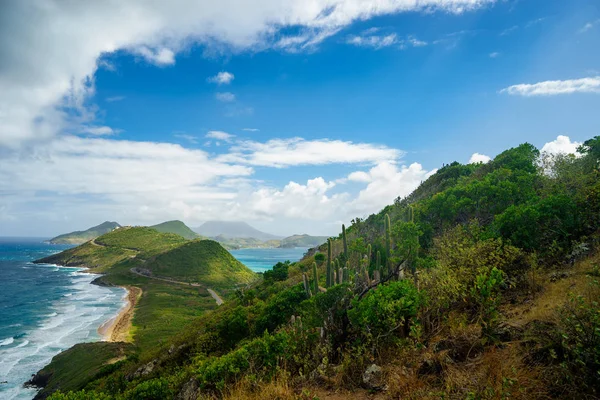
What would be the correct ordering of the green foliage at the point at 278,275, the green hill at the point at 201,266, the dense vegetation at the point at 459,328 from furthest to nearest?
1. the green hill at the point at 201,266
2. the green foliage at the point at 278,275
3. the dense vegetation at the point at 459,328

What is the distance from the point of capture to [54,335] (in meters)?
68.1

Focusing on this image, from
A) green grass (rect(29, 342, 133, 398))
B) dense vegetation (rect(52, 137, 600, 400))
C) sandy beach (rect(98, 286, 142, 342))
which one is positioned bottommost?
sandy beach (rect(98, 286, 142, 342))

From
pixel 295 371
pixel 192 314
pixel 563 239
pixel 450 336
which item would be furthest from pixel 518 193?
pixel 192 314

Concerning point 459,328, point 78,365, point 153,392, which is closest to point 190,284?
point 78,365

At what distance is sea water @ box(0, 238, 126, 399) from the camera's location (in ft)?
170

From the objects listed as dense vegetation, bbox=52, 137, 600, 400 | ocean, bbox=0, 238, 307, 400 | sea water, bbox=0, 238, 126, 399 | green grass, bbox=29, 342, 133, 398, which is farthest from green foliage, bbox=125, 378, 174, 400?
ocean, bbox=0, 238, 307, 400

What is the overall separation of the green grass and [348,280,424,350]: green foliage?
42.1 meters

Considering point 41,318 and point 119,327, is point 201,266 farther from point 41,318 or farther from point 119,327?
point 119,327

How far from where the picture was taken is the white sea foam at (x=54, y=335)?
158ft

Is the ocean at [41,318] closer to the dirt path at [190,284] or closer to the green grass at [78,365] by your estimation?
the green grass at [78,365]

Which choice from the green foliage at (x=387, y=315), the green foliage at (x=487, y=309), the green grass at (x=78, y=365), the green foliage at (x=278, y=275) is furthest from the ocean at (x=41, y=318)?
the green foliage at (x=487, y=309)

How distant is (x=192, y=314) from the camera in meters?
82.7

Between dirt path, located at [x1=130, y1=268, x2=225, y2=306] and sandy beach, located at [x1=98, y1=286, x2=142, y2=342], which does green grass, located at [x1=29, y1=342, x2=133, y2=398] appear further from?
dirt path, located at [x1=130, y1=268, x2=225, y2=306]

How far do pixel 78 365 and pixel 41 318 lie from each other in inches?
1927
